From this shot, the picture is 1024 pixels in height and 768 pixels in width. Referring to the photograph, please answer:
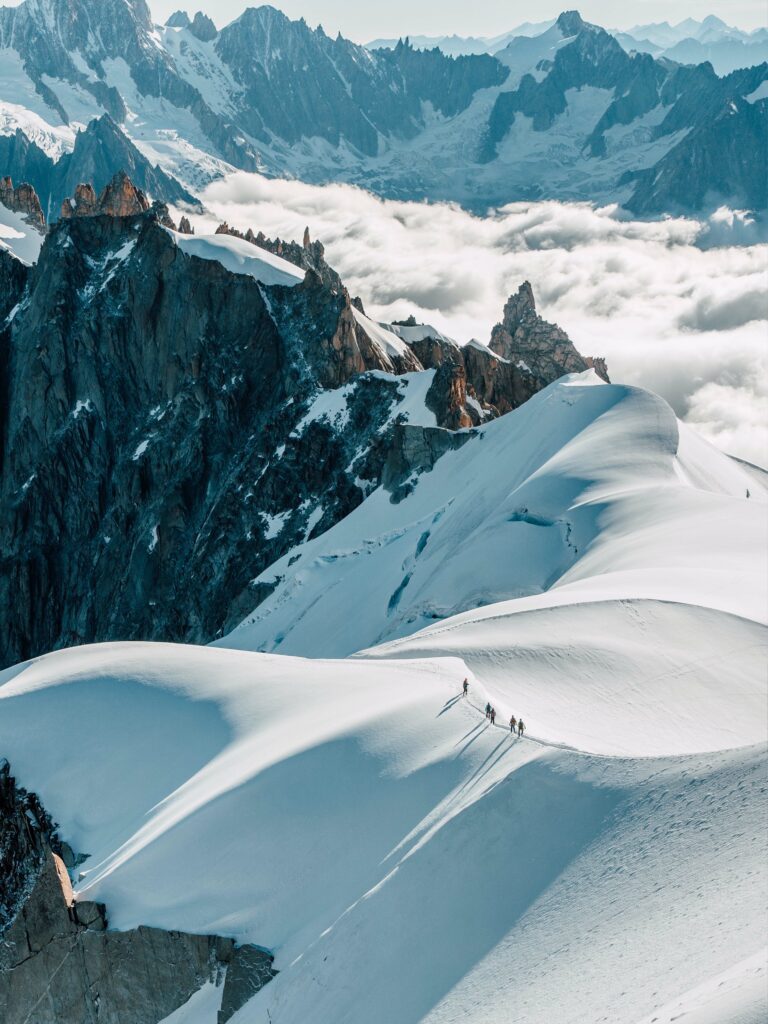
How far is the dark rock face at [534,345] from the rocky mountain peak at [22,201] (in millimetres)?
74696

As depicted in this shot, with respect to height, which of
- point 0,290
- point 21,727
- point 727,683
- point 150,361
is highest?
point 0,290

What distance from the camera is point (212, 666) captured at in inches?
2007

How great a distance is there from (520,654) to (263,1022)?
1881 cm

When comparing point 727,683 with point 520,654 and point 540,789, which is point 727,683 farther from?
point 540,789

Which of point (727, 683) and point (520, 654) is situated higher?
point (520, 654)

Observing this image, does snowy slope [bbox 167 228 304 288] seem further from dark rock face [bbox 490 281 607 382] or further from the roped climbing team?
the roped climbing team

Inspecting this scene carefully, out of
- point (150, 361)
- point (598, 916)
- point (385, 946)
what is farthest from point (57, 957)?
point (150, 361)

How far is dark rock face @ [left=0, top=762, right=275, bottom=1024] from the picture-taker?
111 feet

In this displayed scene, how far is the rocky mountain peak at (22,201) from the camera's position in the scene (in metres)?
172

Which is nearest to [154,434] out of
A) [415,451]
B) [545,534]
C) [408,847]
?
[415,451]

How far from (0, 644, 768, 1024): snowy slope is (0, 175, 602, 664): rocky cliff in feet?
180

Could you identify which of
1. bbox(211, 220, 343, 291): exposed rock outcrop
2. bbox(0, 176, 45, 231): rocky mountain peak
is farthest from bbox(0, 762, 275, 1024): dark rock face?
bbox(0, 176, 45, 231): rocky mountain peak

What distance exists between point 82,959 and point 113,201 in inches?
5302

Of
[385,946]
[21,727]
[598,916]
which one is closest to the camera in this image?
[598,916]
